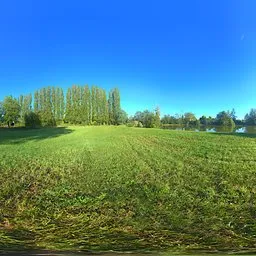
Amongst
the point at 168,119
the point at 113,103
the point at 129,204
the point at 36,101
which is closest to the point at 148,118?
the point at 168,119

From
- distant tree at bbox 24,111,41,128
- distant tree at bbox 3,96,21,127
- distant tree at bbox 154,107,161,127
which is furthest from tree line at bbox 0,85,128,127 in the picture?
distant tree at bbox 154,107,161,127

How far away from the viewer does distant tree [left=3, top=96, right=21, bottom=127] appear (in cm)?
2865

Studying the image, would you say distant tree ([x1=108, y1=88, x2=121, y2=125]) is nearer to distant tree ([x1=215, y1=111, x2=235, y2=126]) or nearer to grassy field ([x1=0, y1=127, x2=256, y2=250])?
grassy field ([x1=0, y1=127, x2=256, y2=250])

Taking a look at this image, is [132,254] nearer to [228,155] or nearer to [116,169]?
[116,169]

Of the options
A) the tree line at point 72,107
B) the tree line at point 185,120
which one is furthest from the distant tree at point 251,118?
the tree line at point 72,107

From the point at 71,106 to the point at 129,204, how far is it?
50.2 feet

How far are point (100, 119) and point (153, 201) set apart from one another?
1714 cm

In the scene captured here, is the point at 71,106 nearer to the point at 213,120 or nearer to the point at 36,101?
the point at 36,101

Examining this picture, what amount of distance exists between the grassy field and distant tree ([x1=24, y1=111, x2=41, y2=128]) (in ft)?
34.1

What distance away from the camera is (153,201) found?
6.65 m

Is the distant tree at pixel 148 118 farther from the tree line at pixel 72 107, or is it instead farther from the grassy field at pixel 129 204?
the grassy field at pixel 129 204

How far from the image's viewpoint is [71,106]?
68.6ft

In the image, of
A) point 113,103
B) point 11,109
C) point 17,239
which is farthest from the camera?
point 11,109

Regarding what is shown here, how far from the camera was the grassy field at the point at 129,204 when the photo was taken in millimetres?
4410
